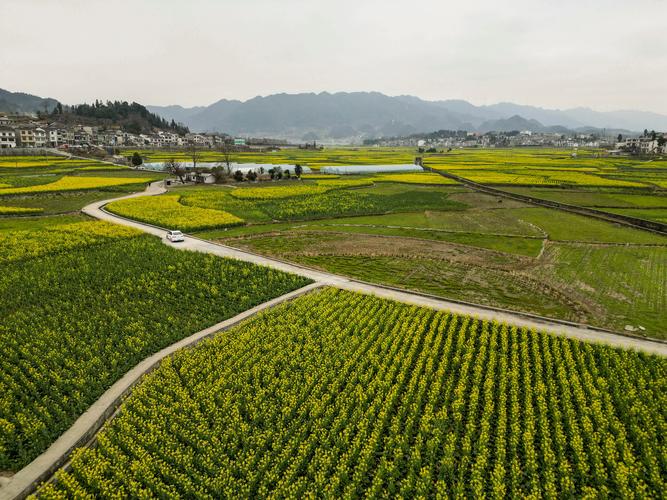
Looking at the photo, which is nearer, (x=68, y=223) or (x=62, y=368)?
(x=62, y=368)

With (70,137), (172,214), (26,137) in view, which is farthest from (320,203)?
(70,137)

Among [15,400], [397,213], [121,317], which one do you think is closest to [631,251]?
[397,213]

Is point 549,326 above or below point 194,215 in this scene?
below

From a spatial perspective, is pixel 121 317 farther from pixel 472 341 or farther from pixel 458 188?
pixel 458 188

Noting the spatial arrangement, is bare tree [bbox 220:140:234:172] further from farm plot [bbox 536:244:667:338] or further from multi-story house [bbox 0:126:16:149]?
farm plot [bbox 536:244:667:338]

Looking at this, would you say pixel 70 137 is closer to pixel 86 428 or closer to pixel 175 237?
pixel 175 237

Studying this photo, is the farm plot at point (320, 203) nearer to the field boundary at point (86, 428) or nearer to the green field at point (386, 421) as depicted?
the field boundary at point (86, 428)
